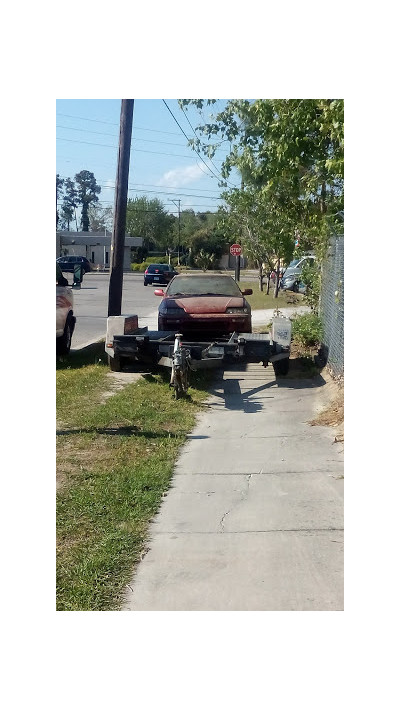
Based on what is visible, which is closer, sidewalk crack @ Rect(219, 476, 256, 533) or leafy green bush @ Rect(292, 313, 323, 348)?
sidewalk crack @ Rect(219, 476, 256, 533)

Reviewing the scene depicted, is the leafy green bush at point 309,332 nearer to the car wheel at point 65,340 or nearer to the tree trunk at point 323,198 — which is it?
the tree trunk at point 323,198

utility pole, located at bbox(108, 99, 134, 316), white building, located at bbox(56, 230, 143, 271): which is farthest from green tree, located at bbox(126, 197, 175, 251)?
utility pole, located at bbox(108, 99, 134, 316)

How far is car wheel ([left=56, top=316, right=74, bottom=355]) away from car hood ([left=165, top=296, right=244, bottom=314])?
1975 mm

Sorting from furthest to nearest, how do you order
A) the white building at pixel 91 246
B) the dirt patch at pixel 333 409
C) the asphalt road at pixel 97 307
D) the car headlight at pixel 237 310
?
1. the asphalt road at pixel 97 307
2. the white building at pixel 91 246
3. the car headlight at pixel 237 310
4. the dirt patch at pixel 333 409

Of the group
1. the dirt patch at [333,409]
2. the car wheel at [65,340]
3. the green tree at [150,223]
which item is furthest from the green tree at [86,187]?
the green tree at [150,223]

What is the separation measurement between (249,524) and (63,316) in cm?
728

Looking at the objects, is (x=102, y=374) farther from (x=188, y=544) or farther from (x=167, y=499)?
(x=188, y=544)

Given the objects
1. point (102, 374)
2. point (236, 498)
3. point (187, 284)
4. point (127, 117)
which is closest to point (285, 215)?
point (187, 284)

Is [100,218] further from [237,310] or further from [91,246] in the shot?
[237,310]

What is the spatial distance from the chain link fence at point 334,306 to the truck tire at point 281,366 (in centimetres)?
56

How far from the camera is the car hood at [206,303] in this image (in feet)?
33.5

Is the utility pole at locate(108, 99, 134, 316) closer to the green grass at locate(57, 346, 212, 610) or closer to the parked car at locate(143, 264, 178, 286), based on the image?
the green grass at locate(57, 346, 212, 610)

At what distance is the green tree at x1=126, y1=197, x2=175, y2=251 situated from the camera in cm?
4525

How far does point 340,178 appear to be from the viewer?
26.0ft
